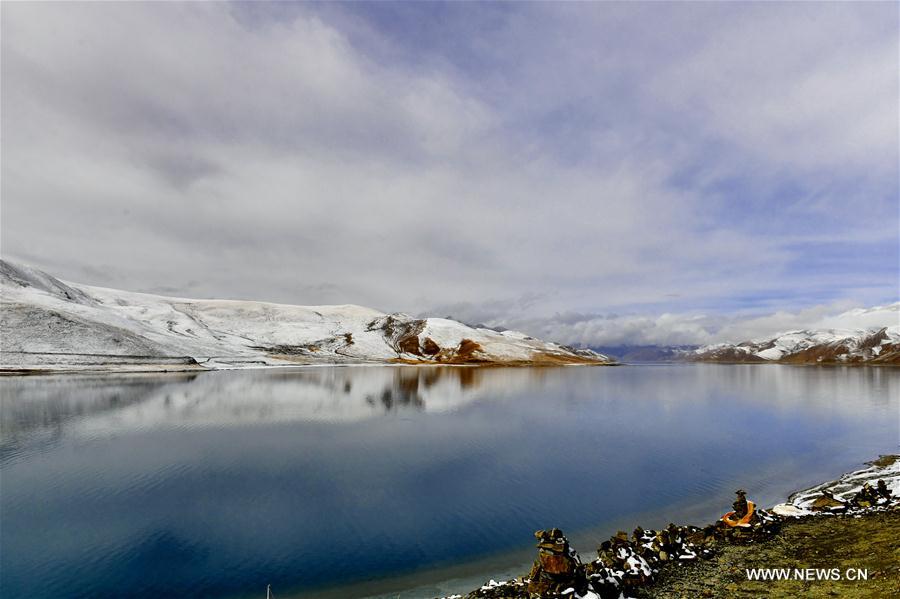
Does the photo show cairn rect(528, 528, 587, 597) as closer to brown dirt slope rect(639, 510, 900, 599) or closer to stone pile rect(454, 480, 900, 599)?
stone pile rect(454, 480, 900, 599)

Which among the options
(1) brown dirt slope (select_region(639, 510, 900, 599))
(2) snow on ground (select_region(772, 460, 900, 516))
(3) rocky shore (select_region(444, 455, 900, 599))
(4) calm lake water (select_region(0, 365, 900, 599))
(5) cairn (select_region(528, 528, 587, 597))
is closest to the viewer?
(1) brown dirt slope (select_region(639, 510, 900, 599))

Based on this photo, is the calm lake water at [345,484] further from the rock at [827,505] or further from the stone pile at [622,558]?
the rock at [827,505]

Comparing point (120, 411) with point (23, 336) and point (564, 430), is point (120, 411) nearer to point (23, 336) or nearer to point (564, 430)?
point (564, 430)

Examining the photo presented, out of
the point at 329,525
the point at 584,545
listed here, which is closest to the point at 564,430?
the point at 584,545

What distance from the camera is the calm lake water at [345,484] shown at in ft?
53.8

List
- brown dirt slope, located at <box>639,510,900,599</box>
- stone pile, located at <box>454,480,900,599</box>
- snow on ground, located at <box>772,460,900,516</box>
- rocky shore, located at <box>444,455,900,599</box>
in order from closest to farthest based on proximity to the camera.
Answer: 1. brown dirt slope, located at <box>639,510,900,599</box>
2. rocky shore, located at <box>444,455,900,599</box>
3. stone pile, located at <box>454,480,900,599</box>
4. snow on ground, located at <box>772,460,900,516</box>

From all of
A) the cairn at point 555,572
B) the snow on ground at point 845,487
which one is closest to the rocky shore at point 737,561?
the cairn at point 555,572

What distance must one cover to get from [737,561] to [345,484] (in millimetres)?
19430

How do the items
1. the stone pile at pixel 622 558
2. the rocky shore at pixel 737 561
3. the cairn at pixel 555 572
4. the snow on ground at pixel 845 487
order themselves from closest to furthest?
the rocky shore at pixel 737 561 < the cairn at pixel 555 572 < the stone pile at pixel 622 558 < the snow on ground at pixel 845 487

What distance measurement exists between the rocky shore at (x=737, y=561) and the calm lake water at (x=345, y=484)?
3907 millimetres

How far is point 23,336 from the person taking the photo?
108 metres

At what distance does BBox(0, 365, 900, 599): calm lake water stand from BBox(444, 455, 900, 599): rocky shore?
3907 mm

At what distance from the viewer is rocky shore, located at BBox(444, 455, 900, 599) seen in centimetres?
1205

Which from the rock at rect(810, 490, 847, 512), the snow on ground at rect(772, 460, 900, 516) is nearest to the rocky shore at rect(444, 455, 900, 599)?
the snow on ground at rect(772, 460, 900, 516)
